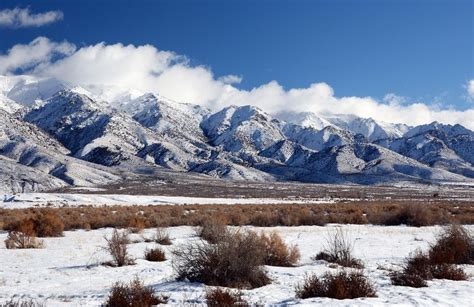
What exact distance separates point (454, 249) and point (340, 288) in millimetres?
5840

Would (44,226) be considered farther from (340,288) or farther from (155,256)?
(340,288)

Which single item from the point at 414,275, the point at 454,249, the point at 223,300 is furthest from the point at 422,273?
the point at 223,300

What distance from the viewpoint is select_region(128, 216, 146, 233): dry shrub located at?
76.6 ft

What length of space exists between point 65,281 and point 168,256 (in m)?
4.25

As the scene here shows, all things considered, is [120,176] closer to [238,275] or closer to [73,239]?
[73,239]

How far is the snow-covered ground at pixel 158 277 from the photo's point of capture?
9227 millimetres

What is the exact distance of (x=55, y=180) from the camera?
415 feet

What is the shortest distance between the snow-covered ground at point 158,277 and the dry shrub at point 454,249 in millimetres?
681

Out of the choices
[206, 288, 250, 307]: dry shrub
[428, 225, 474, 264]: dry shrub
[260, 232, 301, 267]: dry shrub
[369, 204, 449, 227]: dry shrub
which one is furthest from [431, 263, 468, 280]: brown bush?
[369, 204, 449, 227]: dry shrub

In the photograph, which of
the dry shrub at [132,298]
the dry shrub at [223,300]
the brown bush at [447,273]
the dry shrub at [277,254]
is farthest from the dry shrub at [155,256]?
the brown bush at [447,273]

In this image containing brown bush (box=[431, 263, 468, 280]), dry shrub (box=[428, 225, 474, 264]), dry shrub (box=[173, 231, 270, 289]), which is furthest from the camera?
dry shrub (box=[428, 225, 474, 264])

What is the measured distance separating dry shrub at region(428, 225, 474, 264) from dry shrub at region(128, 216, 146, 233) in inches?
528

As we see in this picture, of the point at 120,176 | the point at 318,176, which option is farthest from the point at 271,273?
the point at 318,176

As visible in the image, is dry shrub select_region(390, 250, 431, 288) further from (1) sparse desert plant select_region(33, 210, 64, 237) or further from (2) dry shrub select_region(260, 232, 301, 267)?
(1) sparse desert plant select_region(33, 210, 64, 237)
